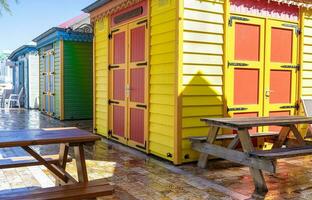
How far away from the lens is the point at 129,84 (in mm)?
6160

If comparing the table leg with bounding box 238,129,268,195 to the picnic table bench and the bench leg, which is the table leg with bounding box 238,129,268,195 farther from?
the bench leg

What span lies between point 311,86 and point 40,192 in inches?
203

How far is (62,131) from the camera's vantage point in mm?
3328

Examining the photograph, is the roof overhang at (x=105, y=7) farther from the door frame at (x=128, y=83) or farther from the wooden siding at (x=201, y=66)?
the wooden siding at (x=201, y=66)

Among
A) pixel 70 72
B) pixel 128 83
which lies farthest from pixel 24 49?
pixel 128 83

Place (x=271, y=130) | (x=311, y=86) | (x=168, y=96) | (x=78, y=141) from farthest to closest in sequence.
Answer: (x=311, y=86) → (x=271, y=130) → (x=168, y=96) → (x=78, y=141)

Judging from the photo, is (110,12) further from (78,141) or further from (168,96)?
(78,141)

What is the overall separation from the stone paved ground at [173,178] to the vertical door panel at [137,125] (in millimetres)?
437

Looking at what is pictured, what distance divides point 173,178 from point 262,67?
245cm

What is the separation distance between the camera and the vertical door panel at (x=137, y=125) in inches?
226

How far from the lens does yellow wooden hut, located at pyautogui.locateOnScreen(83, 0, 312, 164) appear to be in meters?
4.87

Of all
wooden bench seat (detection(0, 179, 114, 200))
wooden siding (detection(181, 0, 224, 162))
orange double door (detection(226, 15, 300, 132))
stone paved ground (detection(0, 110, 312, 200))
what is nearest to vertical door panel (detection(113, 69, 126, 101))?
stone paved ground (detection(0, 110, 312, 200))

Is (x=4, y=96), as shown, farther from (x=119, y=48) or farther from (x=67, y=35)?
(x=119, y=48)

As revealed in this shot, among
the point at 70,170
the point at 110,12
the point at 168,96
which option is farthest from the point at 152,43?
the point at 70,170
